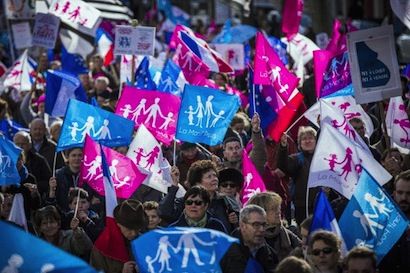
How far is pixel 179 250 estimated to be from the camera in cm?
852

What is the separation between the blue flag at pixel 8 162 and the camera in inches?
483

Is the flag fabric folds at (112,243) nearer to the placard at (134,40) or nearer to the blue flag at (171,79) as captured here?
the blue flag at (171,79)

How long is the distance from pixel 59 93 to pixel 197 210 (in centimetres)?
641

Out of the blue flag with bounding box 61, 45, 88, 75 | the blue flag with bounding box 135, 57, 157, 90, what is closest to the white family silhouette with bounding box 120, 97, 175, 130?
the blue flag with bounding box 135, 57, 157, 90

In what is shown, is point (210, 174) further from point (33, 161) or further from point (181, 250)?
point (33, 161)

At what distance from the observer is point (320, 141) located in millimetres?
11031

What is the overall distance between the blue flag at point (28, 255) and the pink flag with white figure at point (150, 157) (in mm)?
4809

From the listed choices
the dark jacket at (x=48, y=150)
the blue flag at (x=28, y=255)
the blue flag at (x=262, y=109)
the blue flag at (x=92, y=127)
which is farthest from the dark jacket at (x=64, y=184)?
the blue flag at (x=28, y=255)

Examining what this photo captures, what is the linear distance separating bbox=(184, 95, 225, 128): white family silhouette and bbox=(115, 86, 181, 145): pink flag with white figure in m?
0.57

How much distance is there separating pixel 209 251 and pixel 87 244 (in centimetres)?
238

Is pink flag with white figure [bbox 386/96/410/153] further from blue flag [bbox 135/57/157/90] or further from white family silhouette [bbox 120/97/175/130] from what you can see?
blue flag [bbox 135/57/157/90]

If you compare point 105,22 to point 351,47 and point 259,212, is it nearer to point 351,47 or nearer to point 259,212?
point 351,47

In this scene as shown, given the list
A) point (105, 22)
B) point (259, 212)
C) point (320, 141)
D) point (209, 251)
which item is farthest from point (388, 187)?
point (105, 22)

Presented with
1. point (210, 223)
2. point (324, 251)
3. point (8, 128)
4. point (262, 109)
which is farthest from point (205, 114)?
point (324, 251)
